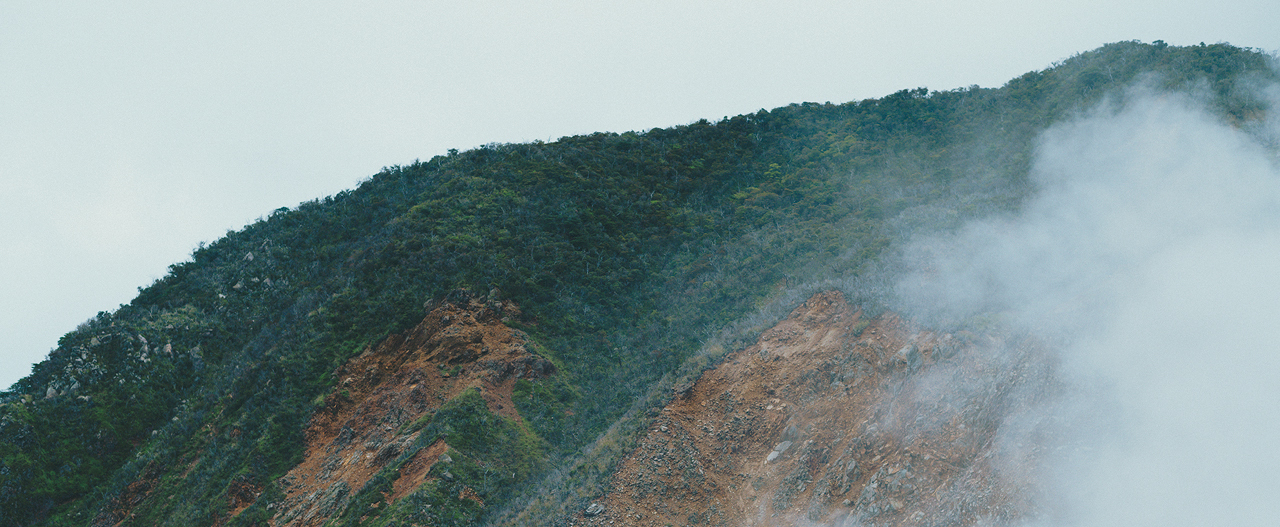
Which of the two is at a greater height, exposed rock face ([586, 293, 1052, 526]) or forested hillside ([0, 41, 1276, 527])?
forested hillside ([0, 41, 1276, 527])

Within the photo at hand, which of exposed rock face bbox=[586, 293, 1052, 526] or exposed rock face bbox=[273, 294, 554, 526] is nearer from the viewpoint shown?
exposed rock face bbox=[586, 293, 1052, 526]

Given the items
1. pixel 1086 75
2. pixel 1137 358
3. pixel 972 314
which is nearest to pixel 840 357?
pixel 972 314

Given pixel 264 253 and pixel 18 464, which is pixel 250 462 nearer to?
pixel 18 464

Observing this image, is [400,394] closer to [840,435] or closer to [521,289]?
[521,289]

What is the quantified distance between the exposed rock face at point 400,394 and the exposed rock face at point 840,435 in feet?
20.3

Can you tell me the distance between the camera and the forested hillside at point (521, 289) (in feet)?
69.3

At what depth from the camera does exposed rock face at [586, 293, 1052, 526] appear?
45.3 ft

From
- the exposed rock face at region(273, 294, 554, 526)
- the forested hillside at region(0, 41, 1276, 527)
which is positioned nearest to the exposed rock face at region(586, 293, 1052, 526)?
the forested hillside at region(0, 41, 1276, 527)

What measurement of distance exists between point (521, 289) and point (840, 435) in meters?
14.1

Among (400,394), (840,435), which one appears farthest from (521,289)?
(840,435)

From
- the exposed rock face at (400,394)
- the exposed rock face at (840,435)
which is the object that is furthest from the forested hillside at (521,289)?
the exposed rock face at (840,435)

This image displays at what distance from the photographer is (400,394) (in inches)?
865

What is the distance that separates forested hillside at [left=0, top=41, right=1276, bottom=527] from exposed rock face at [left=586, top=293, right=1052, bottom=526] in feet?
3.40

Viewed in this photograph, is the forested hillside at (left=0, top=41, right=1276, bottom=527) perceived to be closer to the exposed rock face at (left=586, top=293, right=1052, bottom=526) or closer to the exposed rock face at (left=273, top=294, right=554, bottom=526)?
the exposed rock face at (left=273, top=294, right=554, bottom=526)
